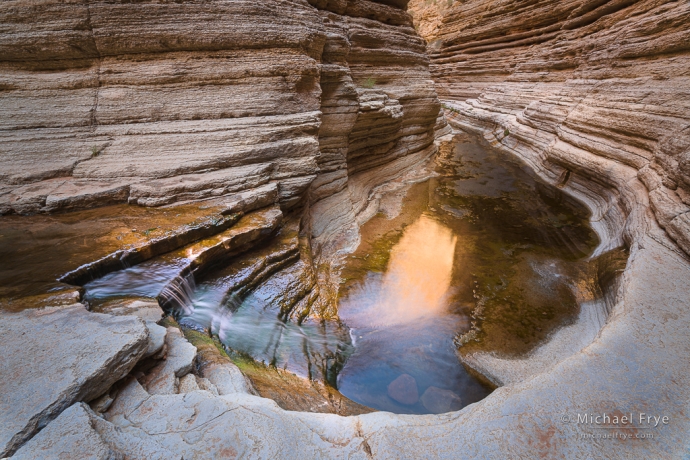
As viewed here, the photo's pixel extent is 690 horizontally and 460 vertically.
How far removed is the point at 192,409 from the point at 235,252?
2.98 meters

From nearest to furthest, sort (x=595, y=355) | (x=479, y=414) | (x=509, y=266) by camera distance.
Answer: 1. (x=479, y=414)
2. (x=595, y=355)
3. (x=509, y=266)

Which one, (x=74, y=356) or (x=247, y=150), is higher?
(x=247, y=150)

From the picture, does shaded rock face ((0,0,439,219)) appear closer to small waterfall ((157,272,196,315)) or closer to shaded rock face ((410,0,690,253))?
small waterfall ((157,272,196,315))

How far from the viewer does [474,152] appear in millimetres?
15797

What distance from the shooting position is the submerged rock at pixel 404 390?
4.27 meters

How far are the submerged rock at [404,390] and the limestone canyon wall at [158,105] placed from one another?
7.53ft

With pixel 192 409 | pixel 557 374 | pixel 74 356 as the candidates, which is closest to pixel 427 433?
pixel 557 374

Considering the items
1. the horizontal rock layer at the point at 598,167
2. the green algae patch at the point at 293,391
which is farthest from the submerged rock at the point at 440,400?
the green algae patch at the point at 293,391

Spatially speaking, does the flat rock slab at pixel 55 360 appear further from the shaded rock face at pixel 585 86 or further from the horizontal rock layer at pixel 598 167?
the shaded rock face at pixel 585 86

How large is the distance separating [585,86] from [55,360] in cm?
1718

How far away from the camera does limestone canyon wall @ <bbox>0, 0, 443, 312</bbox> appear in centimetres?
568

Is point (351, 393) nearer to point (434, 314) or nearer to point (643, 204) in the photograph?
point (434, 314)

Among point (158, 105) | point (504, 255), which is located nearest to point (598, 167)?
point (504, 255)

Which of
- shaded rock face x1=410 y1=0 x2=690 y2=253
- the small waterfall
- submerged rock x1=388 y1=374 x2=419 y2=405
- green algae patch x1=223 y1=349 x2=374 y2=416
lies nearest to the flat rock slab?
the small waterfall
